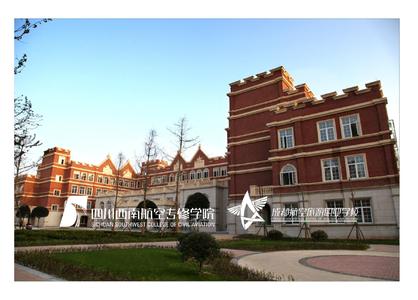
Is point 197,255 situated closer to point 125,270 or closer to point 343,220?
point 125,270

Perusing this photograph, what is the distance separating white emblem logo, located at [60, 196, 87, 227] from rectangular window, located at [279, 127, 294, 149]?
13.8 m

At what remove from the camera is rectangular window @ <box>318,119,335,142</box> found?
1881 centimetres

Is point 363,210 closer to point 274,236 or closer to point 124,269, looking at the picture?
point 274,236

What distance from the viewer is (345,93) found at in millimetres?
18484

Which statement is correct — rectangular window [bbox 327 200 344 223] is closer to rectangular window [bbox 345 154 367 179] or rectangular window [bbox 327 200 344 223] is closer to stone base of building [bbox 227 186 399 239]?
stone base of building [bbox 227 186 399 239]

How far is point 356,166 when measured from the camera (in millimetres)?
17484

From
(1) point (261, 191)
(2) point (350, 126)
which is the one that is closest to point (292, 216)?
(1) point (261, 191)

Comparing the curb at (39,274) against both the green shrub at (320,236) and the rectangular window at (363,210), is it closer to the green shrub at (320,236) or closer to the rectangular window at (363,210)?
the green shrub at (320,236)

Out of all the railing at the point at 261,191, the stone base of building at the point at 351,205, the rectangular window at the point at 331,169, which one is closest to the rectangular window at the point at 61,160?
the stone base of building at the point at 351,205

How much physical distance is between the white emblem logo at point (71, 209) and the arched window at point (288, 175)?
12.9 metres

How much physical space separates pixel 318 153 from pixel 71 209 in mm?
15551

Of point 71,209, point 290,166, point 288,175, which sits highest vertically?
point 290,166
